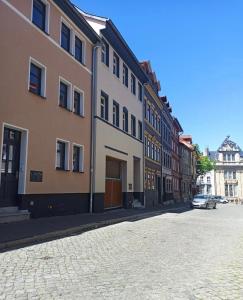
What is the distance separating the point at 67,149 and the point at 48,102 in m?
2.75

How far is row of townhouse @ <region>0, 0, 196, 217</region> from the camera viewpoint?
1459 centimetres

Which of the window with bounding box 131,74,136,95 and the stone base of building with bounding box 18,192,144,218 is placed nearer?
the stone base of building with bounding box 18,192,144,218

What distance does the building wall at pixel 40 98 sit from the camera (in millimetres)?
14246

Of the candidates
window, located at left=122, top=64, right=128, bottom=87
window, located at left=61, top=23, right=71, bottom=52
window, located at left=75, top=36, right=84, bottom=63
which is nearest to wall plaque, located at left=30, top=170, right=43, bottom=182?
window, located at left=61, top=23, right=71, bottom=52

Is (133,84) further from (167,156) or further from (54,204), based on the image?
(167,156)

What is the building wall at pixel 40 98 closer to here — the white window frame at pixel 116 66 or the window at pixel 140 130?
the white window frame at pixel 116 66

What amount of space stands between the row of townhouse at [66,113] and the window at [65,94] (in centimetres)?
5

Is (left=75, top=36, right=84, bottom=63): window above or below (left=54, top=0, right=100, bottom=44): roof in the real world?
below

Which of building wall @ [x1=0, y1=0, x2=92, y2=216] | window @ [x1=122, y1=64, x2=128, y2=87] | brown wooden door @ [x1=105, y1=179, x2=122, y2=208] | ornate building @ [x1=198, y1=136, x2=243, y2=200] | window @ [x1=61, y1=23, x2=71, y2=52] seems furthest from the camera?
ornate building @ [x1=198, y1=136, x2=243, y2=200]

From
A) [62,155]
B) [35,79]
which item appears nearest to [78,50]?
[35,79]

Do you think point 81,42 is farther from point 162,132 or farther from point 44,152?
point 162,132

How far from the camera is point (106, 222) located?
16.4 metres

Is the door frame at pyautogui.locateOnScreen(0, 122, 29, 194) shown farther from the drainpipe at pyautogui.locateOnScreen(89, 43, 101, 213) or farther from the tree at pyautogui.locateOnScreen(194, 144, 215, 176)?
the tree at pyautogui.locateOnScreen(194, 144, 215, 176)

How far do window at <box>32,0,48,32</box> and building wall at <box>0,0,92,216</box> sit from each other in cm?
39
